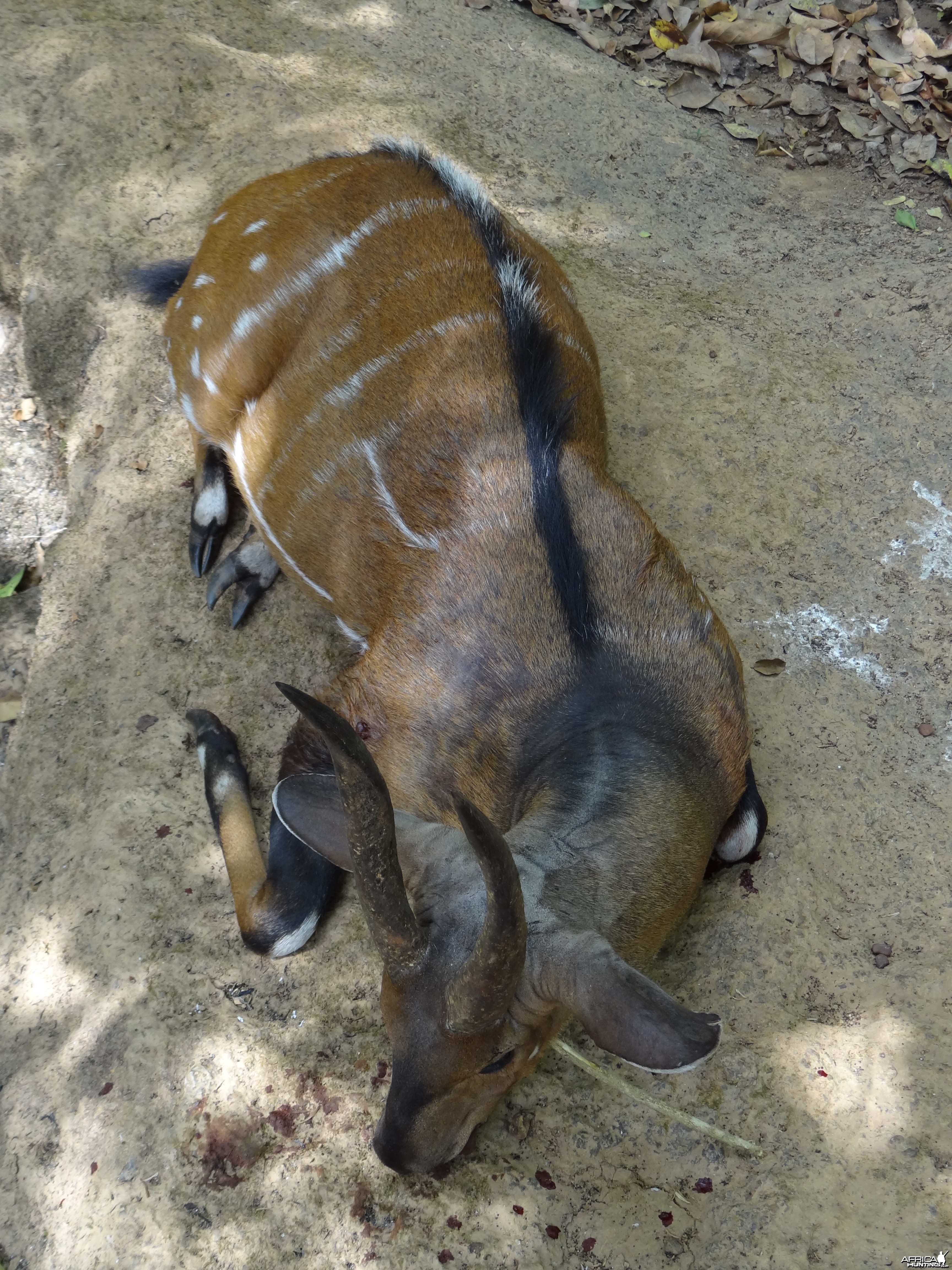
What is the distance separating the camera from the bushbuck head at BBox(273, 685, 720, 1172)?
1.89 metres

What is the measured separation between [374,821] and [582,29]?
5.59 m

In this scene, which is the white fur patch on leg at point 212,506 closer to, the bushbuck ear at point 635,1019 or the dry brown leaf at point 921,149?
the bushbuck ear at point 635,1019

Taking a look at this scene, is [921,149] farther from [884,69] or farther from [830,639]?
[830,639]

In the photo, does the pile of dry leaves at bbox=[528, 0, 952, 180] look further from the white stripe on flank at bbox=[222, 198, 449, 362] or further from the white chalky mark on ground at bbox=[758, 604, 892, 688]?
the white chalky mark on ground at bbox=[758, 604, 892, 688]

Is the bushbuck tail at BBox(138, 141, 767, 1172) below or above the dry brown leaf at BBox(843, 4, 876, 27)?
below

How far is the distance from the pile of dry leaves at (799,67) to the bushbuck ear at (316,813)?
15.5 feet

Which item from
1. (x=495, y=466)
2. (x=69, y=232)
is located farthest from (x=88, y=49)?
(x=495, y=466)

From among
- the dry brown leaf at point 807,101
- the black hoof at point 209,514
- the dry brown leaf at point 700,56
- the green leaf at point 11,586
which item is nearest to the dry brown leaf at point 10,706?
the green leaf at point 11,586

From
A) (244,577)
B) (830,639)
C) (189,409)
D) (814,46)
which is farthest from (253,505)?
(814,46)

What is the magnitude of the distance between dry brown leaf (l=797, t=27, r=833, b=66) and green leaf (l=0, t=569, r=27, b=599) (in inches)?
203

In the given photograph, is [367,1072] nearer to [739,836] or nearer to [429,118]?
[739,836]

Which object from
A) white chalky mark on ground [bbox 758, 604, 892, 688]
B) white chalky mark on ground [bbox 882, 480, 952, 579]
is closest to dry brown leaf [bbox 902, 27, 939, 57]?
white chalky mark on ground [bbox 882, 480, 952, 579]

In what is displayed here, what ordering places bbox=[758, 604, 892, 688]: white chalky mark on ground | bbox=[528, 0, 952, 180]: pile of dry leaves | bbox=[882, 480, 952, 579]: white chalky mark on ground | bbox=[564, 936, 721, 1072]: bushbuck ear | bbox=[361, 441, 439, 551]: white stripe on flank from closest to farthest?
bbox=[564, 936, 721, 1072]: bushbuck ear, bbox=[361, 441, 439, 551]: white stripe on flank, bbox=[758, 604, 892, 688]: white chalky mark on ground, bbox=[882, 480, 952, 579]: white chalky mark on ground, bbox=[528, 0, 952, 180]: pile of dry leaves

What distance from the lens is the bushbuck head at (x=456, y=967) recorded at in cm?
189
